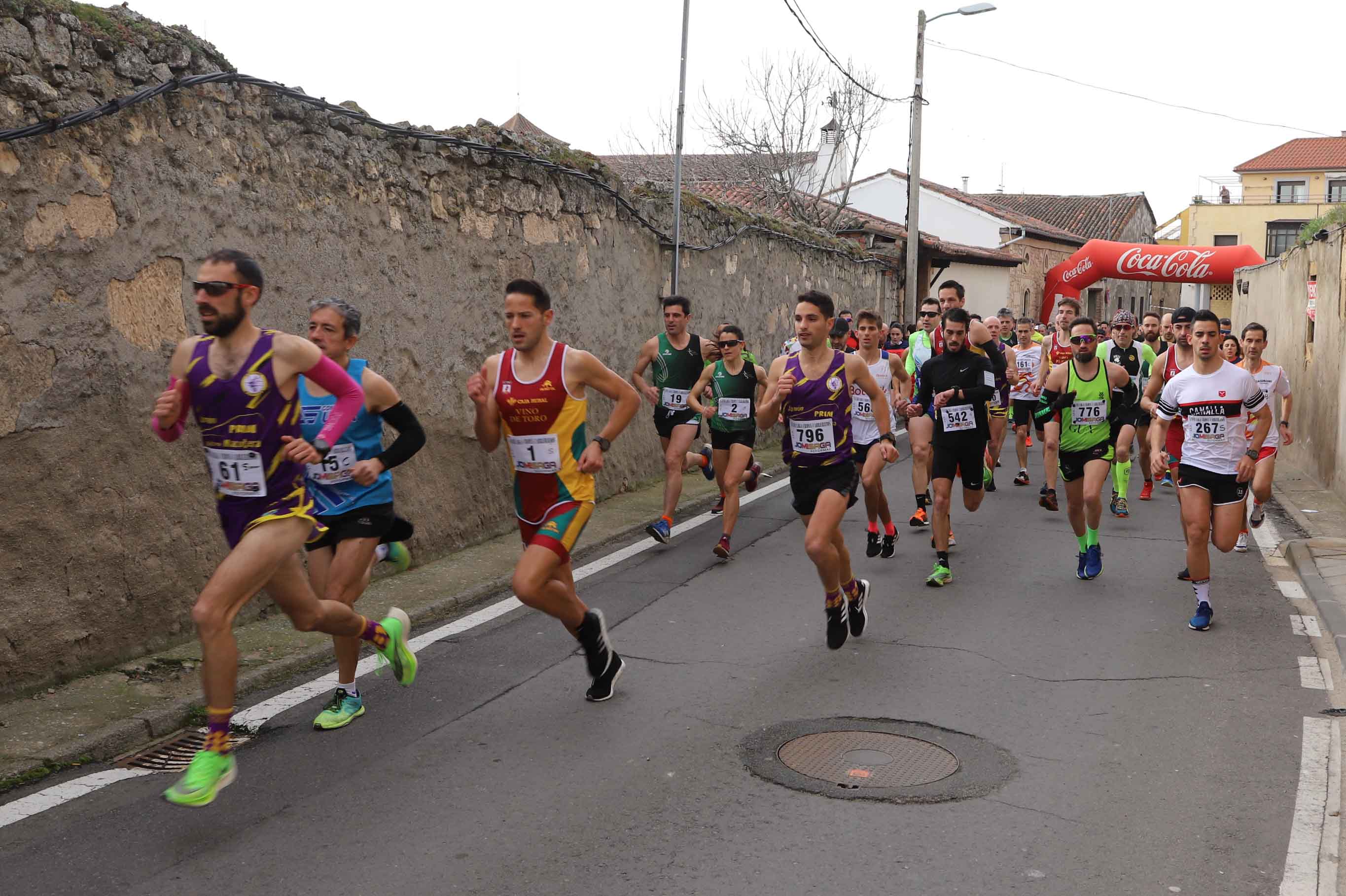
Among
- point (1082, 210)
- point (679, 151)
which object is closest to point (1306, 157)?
point (1082, 210)

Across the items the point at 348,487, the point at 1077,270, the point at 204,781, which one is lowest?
the point at 204,781

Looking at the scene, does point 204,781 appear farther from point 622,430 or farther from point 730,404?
point 730,404

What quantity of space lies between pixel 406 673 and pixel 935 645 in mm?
2821

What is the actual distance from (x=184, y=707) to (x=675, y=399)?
5337 millimetres

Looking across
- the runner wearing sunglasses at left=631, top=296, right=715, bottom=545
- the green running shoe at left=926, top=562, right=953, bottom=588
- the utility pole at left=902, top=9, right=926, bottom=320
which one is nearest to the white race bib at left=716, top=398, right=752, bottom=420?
the runner wearing sunglasses at left=631, top=296, right=715, bottom=545

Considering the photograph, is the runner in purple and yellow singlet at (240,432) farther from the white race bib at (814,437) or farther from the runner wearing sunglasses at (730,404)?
the runner wearing sunglasses at (730,404)

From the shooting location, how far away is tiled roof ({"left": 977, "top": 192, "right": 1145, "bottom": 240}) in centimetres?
5419

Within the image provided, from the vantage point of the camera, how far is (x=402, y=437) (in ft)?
17.4

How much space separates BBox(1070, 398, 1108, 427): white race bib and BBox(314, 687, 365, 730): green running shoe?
5438 millimetres

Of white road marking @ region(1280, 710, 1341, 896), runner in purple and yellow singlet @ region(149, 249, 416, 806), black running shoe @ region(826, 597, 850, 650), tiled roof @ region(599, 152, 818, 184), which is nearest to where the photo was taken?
white road marking @ region(1280, 710, 1341, 896)

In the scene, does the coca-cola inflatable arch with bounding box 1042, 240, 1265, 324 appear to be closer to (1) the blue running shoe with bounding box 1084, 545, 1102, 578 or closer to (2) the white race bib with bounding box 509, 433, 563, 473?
(1) the blue running shoe with bounding box 1084, 545, 1102, 578

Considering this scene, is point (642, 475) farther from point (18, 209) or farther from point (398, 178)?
point (18, 209)

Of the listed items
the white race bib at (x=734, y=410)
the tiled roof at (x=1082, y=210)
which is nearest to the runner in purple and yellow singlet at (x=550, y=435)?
the white race bib at (x=734, y=410)

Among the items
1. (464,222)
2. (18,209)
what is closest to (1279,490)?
(464,222)
